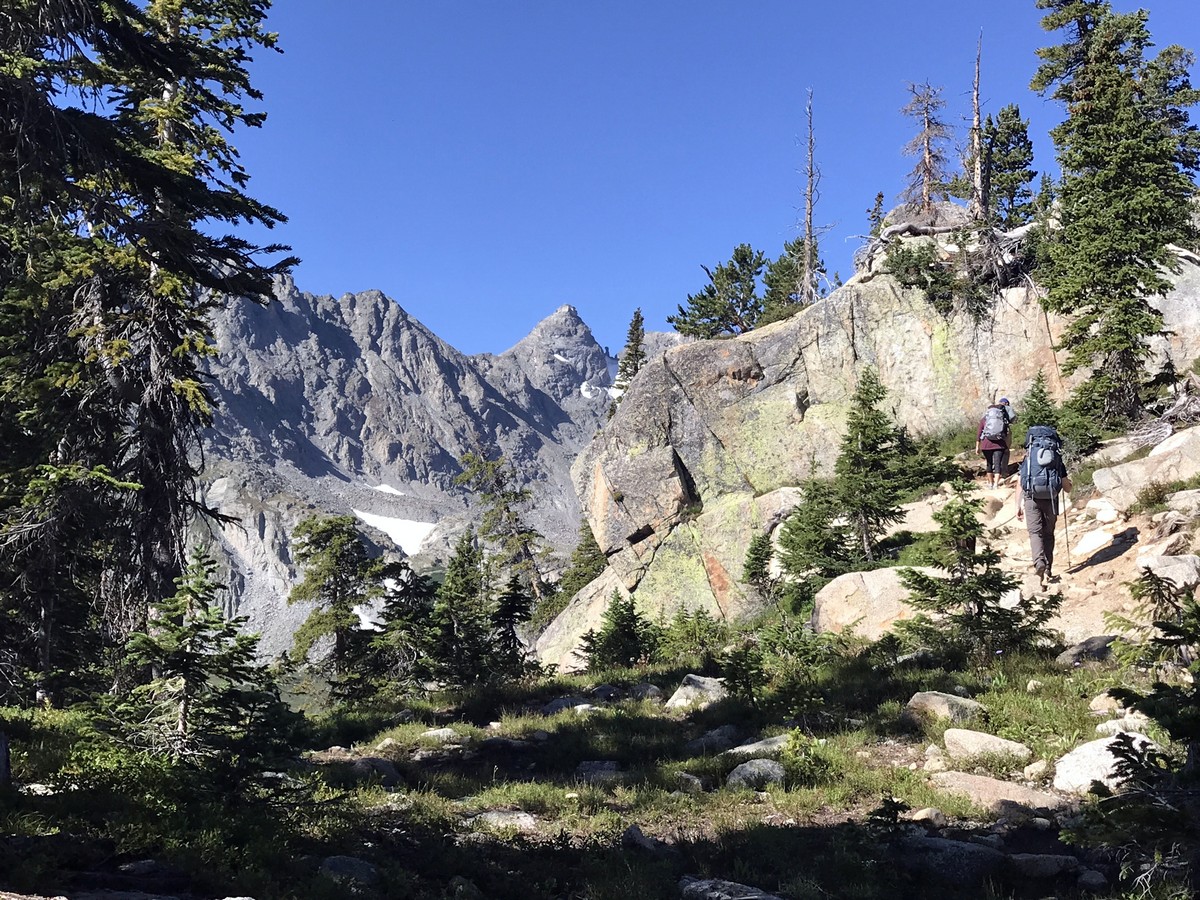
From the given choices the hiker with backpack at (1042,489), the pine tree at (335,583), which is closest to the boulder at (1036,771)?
the hiker with backpack at (1042,489)

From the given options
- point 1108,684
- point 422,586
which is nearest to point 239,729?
point 1108,684

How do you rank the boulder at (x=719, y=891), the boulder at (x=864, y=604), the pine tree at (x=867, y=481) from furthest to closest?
the pine tree at (x=867, y=481), the boulder at (x=864, y=604), the boulder at (x=719, y=891)

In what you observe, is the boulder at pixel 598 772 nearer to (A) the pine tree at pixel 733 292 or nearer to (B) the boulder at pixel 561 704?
(B) the boulder at pixel 561 704

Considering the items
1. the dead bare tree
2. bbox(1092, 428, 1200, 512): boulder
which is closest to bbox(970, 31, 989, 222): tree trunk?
the dead bare tree

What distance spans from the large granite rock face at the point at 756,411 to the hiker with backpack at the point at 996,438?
6.59 m

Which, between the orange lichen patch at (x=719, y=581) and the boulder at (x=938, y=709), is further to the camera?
the orange lichen patch at (x=719, y=581)

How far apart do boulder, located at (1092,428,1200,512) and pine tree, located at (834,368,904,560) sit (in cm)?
398

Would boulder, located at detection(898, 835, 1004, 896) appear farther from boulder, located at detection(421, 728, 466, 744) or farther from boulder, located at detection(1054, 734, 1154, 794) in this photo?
boulder, located at detection(421, 728, 466, 744)

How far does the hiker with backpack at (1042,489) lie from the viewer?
37.7ft

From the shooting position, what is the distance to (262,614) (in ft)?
644

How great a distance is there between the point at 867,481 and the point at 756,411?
11.5m

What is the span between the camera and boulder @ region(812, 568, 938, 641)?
12.8 meters

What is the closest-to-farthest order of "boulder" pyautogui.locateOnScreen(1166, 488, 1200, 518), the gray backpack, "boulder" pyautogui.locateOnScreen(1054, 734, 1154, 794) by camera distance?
"boulder" pyautogui.locateOnScreen(1054, 734, 1154, 794), "boulder" pyautogui.locateOnScreen(1166, 488, 1200, 518), the gray backpack

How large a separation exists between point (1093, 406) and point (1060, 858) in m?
16.3
